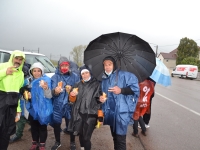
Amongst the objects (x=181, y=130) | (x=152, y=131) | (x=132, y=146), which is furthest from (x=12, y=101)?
(x=181, y=130)

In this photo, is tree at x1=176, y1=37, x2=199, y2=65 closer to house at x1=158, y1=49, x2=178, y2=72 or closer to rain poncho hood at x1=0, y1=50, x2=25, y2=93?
house at x1=158, y1=49, x2=178, y2=72

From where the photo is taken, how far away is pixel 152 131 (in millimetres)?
4957

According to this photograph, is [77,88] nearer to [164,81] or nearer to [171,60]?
[164,81]

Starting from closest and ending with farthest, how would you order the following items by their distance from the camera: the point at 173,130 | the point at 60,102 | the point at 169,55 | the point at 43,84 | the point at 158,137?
the point at 43,84 → the point at 60,102 → the point at 158,137 → the point at 173,130 → the point at 169,55

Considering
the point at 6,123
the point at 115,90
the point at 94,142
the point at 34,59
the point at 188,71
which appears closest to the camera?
the point at 115,90

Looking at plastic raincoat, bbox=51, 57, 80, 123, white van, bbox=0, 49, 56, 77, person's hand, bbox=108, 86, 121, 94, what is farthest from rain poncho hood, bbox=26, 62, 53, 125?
white van, bbox=0, 49, 56, 77

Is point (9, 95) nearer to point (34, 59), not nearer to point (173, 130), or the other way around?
point (34, 59)

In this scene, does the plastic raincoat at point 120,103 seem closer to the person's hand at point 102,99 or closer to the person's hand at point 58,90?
the person's hand at point 102,99

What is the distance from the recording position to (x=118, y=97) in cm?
270

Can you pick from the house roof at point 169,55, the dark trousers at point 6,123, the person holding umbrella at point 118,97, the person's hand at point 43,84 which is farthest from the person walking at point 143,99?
the house roof at point 169,55

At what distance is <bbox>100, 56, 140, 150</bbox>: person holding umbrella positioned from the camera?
268cm

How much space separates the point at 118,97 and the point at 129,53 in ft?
2.49

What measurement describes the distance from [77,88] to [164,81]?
1.90m

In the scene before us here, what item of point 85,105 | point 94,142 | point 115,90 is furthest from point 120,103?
point 94,142
